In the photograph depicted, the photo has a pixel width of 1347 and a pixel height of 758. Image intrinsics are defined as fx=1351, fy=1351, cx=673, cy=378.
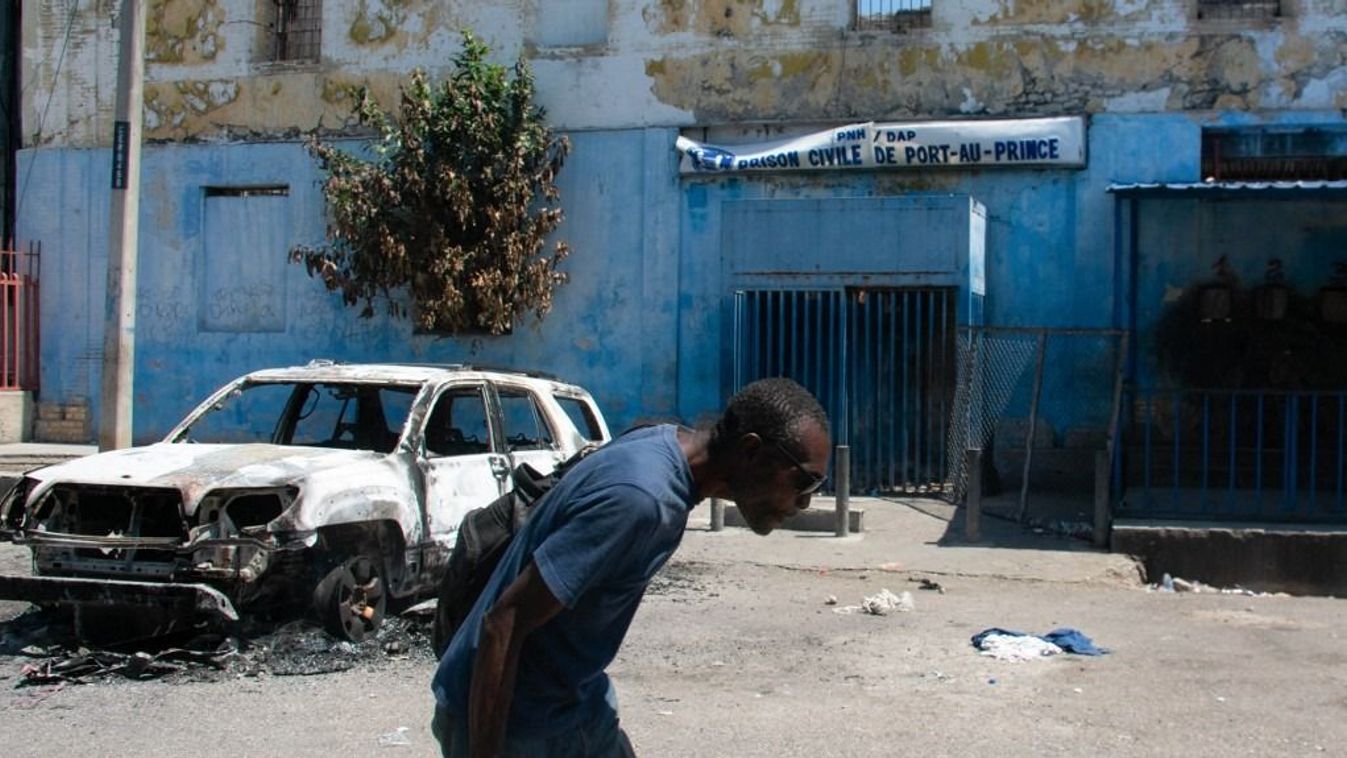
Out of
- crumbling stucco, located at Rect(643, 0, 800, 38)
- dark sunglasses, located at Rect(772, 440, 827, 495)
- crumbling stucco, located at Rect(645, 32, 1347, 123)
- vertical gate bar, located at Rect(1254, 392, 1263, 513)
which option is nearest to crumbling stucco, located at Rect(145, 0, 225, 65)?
crumbling stucco, located at Rect(643, 0, 800, 38)

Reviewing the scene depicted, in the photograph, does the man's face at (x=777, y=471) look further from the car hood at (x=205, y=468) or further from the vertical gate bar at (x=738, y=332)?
the vertical gate bar at (x=738, y=332)

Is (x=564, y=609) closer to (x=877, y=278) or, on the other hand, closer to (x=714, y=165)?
(x=877, y=278)

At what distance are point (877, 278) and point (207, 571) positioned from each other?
8.35 meters

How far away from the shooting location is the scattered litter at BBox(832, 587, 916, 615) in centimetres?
840

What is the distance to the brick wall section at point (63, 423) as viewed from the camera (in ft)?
54.3

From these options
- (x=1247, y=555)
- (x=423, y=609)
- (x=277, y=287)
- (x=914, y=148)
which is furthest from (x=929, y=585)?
(x=277, y=287)

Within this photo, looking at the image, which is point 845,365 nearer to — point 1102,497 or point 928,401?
A: point 928,401

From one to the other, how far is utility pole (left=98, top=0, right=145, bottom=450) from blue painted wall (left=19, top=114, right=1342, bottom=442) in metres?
4.31

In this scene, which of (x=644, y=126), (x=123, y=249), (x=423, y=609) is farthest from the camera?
(x=644, y=126)

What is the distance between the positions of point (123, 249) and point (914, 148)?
7628 mm

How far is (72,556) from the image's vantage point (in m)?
6.60

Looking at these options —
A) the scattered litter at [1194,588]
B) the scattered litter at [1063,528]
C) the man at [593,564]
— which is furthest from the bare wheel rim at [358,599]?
the scattered litter at [1063,528]

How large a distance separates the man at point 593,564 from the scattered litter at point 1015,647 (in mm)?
4742

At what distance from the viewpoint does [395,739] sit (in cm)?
549
